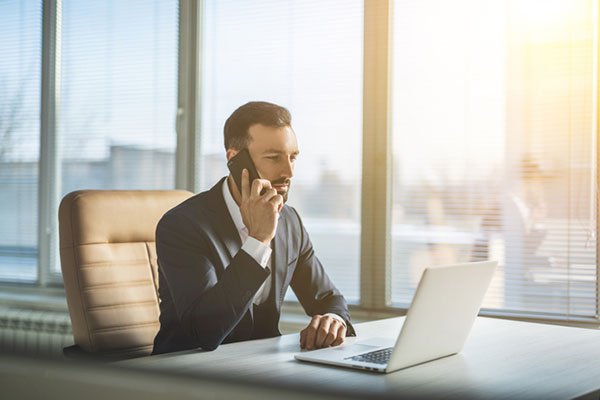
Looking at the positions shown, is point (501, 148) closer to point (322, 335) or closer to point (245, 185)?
point (245, 185)

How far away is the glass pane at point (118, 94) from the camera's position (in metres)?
3.07

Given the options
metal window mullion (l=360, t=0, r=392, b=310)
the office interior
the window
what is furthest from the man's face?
the window

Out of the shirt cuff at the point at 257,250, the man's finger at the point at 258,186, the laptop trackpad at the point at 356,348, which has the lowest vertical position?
the laptop trackpad at the point at 356,348

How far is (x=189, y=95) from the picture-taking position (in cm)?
300

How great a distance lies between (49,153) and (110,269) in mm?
1811

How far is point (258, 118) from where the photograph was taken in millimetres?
1695

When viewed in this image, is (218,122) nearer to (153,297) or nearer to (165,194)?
(165,194)

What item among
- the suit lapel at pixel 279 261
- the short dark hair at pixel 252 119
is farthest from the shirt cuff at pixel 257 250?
the short dark hair at pixel 252 119

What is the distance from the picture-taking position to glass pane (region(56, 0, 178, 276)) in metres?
3.07

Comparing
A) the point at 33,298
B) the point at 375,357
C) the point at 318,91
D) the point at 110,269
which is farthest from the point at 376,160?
the point at 33,298

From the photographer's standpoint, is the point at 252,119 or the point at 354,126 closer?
the point at 252,119

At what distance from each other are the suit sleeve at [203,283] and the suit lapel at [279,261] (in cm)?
19

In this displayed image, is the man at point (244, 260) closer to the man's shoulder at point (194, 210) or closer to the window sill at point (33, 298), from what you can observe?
the man's shoulder at point (194, 210)

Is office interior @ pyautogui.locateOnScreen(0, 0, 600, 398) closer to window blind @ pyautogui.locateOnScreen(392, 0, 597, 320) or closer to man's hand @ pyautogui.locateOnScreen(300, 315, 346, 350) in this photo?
window blind @ pyautogui.locateOnScreen(392, 0, 597, 320)
